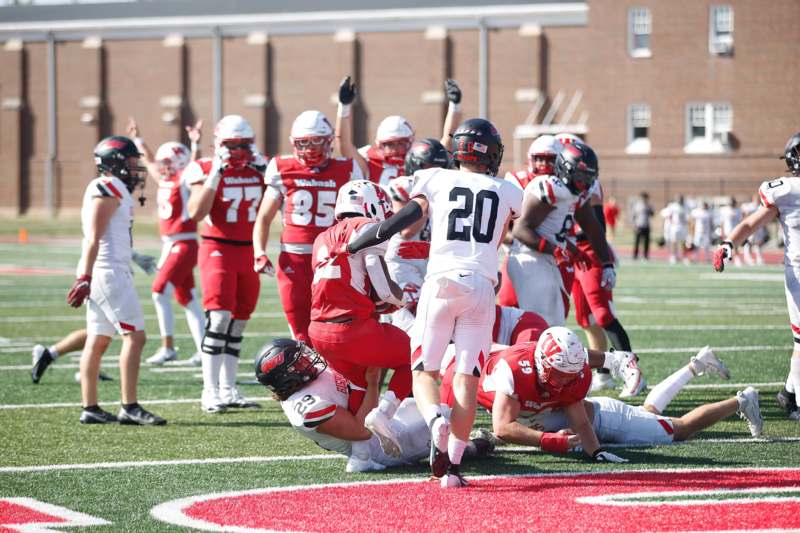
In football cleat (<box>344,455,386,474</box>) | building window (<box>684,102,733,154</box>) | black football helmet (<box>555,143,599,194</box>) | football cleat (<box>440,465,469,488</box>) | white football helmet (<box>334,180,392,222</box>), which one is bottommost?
football cleat (<box>344,455,386,474</box>)

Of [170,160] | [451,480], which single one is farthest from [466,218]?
[170,160]

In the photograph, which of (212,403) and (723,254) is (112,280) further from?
(723,254)

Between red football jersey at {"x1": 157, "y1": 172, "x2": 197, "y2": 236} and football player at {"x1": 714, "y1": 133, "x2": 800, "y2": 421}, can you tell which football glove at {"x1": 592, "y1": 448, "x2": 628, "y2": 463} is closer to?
football player at {"x1": 714, "y1": 133, "x2": 800, "y2": 421}

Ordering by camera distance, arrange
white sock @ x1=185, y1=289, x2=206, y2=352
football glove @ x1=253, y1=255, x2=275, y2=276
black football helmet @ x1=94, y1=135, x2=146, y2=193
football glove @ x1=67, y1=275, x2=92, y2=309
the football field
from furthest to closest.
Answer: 1. white sock @ x1=185, y1=289, x2=206, y2=352
2. football glove @ x1=253, y1=255, x2=275, y2=276
3. black football helmet @ x1=94, y1=135, x2=146, y2=193
4. football glove @ x1=67, y1=275, x2=92, y2=309
5. the football field

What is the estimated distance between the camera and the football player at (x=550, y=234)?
889 centimetres

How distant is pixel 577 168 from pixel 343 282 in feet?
8.98

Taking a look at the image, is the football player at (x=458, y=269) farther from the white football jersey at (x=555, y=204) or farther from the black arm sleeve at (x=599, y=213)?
the black arm sleeve at (x=599, y=213)

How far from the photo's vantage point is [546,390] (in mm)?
6648

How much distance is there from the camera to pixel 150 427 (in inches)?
317

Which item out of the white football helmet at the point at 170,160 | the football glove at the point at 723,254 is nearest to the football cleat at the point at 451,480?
the football glove at the point at 723,254

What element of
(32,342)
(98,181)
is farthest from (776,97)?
(98,181)

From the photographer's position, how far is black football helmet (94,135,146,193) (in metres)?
8.15

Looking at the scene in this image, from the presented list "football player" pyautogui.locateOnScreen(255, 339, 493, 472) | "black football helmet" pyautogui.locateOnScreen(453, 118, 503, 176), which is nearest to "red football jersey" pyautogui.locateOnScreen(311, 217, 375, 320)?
"football player" pyautogui.locateOnScreen(255, 339, 493, 472)

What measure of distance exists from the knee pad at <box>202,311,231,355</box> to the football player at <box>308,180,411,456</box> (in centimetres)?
200
